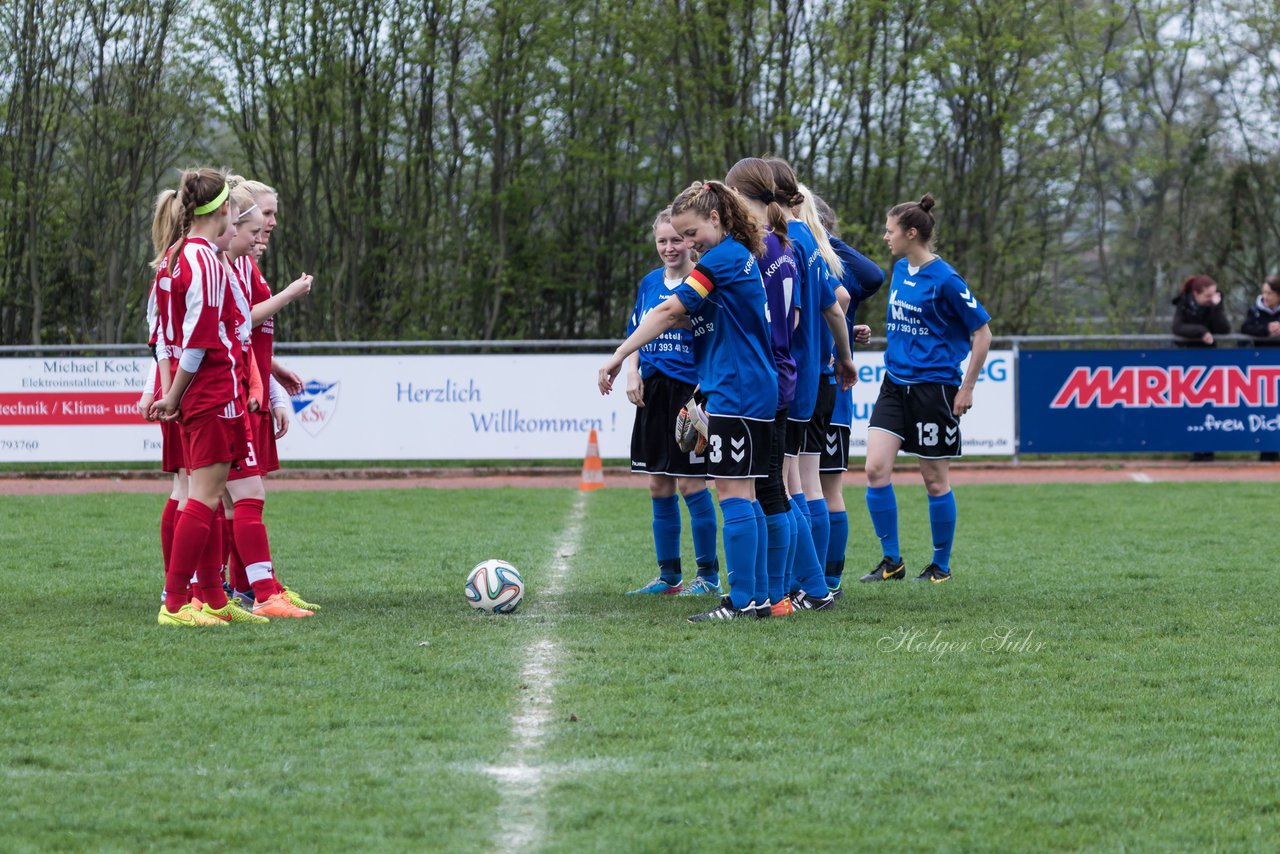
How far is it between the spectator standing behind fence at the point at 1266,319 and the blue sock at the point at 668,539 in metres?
10.1

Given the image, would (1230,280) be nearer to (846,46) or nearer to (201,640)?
(846,46)

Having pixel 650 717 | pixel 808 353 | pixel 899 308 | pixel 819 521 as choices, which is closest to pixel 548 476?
pixel 899 308

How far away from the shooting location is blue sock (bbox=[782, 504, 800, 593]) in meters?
6.44

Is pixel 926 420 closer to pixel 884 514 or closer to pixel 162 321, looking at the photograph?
pixel 884 514

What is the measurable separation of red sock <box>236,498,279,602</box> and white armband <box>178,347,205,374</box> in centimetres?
78

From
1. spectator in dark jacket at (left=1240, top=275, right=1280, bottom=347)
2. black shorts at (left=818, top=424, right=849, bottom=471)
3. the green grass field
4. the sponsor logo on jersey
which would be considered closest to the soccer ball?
the green grass field

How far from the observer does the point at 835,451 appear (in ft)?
24.7

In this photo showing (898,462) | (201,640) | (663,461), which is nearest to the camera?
(201,640)

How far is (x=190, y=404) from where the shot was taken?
19.8 feet

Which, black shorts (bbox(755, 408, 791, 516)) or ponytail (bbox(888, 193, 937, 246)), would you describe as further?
ponytail (bbox(888, 193, 937, 246))

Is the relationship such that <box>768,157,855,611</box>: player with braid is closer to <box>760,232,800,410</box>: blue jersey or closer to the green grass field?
<box>760,232,800,410</box>: blue jersey

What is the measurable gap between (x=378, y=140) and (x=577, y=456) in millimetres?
6529

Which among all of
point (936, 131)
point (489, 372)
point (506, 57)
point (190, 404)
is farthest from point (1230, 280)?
point (190, 404)

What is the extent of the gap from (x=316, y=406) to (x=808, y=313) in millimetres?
9051
